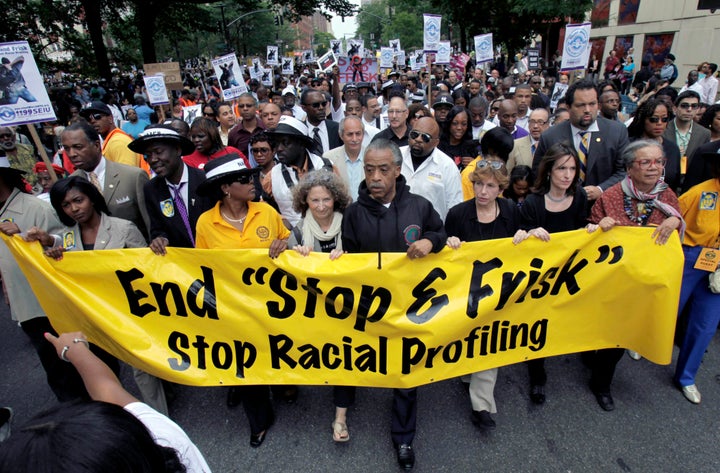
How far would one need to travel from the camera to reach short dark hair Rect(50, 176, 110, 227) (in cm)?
304

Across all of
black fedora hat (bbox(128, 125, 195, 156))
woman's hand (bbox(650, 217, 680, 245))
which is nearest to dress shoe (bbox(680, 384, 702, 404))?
woman's hand (bbox(650, 217, 680, 245))

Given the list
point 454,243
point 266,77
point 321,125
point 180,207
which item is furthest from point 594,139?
point 266,77

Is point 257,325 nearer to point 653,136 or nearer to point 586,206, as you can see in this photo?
point 586,206

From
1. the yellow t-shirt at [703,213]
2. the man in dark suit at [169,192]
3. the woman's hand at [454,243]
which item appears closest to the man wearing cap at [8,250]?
the man in dark suit at [169,192]

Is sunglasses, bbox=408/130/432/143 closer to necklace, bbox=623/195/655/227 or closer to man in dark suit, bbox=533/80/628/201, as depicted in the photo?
man in dark suit, bbox=533/80/628/201

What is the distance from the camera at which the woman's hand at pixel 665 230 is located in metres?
3.00

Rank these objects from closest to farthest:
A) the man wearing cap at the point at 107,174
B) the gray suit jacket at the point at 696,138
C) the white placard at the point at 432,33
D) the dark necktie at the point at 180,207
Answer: the dark necktie at the point at 180,207 < the man wearing cap at the point at 107,174 < the gray suit jacket at the point at 696,138 < the white placard at the point at 432,33

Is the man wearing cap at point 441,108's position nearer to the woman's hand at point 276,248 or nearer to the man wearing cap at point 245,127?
the man wearing cap at point 245,127

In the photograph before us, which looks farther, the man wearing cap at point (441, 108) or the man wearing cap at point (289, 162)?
the man wearing cap at point (441, 108)

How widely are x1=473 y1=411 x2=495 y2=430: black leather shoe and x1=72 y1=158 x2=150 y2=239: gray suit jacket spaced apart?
10.4 ft

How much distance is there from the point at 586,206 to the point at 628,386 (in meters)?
1.59

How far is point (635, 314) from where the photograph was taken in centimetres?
320

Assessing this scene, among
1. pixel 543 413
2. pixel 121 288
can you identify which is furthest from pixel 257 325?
pixel 543 413

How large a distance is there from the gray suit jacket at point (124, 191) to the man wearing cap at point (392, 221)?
2068 millimetres
